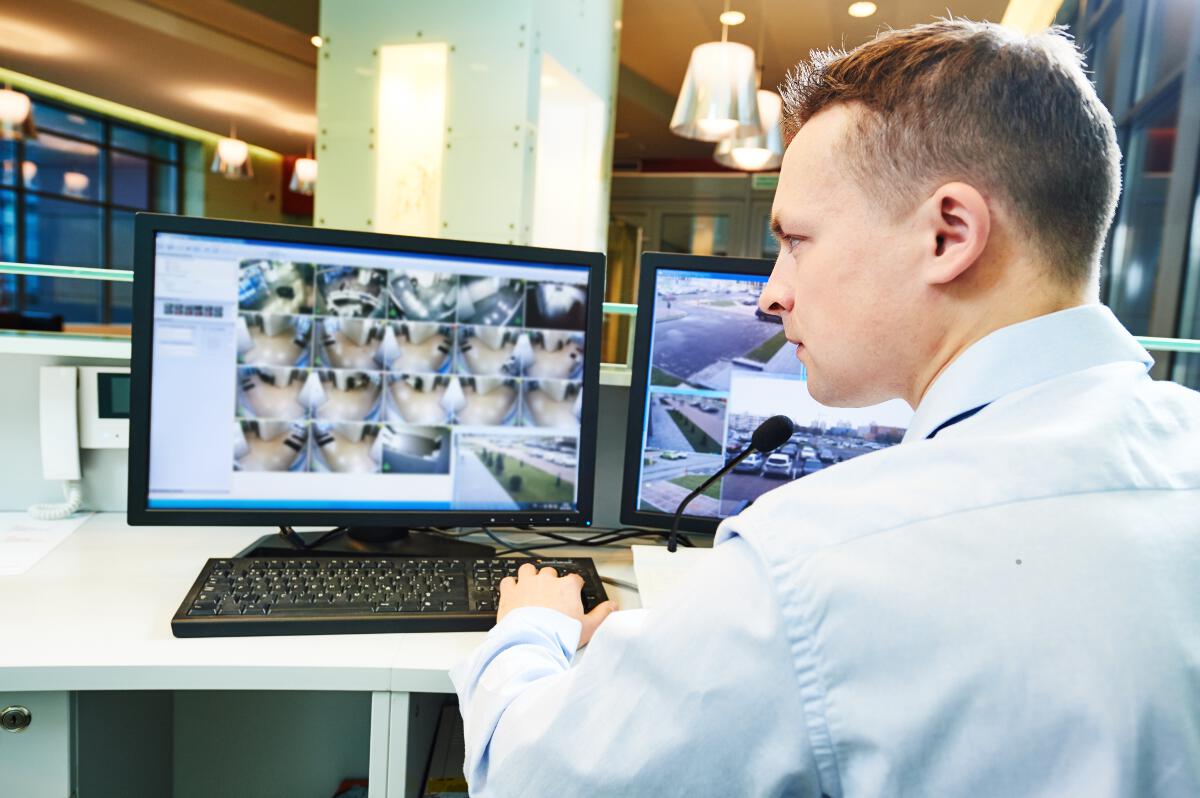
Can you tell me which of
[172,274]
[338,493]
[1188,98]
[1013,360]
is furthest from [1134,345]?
[1188,98]

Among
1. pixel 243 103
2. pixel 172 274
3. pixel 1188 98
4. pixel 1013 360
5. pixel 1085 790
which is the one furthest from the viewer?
pixel 243 103

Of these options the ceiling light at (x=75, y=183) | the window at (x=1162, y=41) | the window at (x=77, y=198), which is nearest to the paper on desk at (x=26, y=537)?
the window at (x=1162, y=41)

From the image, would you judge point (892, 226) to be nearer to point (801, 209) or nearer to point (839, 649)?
point (801, 209)

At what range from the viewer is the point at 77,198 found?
26.6 feet

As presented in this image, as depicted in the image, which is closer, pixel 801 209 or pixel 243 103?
pixel 801 209

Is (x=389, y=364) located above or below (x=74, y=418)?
above

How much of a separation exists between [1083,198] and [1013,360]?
0.14 m

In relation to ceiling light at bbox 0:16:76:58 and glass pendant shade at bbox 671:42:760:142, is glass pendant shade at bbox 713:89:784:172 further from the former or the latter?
ceiling light at bbox 0:16:76:58

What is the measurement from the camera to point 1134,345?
52 cm

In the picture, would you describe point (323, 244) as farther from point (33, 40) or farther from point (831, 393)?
point (33, 40)

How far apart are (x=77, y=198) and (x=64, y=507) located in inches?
342

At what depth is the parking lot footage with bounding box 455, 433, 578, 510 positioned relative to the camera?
1.04 meters

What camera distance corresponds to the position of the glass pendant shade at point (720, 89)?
360 cm

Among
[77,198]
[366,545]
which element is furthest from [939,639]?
[77,198]
